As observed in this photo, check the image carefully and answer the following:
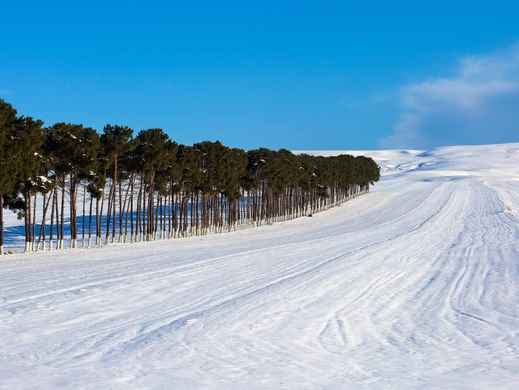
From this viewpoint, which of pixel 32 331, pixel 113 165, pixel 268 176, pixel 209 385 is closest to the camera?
pixel 209 385

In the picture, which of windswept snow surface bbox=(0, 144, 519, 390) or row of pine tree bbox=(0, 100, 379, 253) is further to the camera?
row of pine tree bbox=(0, 100, 379, 253)

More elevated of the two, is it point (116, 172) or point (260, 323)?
point (116, 172)

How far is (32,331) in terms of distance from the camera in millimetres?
14344

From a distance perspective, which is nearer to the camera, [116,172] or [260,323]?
[260,323]

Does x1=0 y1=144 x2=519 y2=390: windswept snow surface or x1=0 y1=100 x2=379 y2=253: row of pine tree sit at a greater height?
x1=0 y1=100 x2=379 y2=253: row of pine tree

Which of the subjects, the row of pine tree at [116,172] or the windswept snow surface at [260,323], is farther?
the row of pine tree at [116,172]

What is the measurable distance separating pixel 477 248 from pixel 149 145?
33.2 meters

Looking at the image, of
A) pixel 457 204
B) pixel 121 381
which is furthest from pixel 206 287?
pixel 457 204

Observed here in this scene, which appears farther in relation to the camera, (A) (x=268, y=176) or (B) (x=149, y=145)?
(A) (x=268, y=176)

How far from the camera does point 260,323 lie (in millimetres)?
16109

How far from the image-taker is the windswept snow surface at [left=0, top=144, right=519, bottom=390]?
36.3 feet

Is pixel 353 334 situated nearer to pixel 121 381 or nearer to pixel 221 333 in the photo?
pixel 221 333

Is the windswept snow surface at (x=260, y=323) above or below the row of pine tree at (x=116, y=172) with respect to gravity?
below

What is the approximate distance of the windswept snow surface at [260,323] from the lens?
11.1 metres
